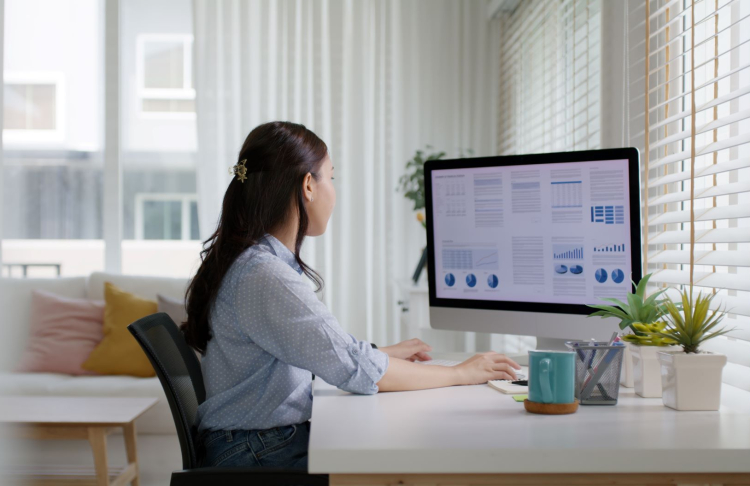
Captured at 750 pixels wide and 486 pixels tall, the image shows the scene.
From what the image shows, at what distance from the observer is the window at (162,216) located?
3.98 meters

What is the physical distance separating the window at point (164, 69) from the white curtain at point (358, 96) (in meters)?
0.13

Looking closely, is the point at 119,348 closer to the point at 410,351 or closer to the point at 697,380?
the point at 410,351

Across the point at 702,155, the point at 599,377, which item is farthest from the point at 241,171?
the point at 702,155

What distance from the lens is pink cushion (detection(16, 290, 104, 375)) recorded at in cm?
316

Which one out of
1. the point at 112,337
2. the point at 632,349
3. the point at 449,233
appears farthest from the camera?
the point at 112,337

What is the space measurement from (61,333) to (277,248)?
2.25 meters

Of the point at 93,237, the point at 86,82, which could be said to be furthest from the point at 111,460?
the point at 86,82

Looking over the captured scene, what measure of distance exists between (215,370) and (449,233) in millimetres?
688

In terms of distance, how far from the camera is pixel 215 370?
4.32 ft

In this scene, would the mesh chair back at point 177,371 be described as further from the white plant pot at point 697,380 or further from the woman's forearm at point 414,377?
the white plant pot at point 697,380

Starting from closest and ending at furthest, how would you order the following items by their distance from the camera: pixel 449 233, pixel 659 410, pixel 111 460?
pixel 659 410
pixel 449 233
pixel 111 460

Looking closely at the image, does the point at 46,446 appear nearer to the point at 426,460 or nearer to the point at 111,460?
the point at 111,460

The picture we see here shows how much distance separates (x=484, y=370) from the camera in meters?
1.36

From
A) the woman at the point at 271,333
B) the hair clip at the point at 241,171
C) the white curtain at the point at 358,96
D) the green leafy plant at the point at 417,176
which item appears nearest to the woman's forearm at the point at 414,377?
the woman at the point at 271,333
